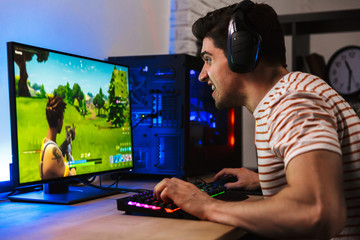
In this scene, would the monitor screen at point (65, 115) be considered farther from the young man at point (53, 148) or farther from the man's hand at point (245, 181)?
the man's hand at point (245, 181)

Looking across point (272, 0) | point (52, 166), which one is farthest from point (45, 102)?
point (272, 0)

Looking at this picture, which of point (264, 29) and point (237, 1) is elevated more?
point (237, 1)

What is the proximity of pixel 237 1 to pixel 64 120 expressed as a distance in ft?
5.65

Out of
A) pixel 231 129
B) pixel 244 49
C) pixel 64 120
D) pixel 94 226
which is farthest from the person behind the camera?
pixel 231 129

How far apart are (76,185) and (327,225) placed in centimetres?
90

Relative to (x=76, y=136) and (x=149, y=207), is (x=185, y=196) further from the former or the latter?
(x=76, y=136)

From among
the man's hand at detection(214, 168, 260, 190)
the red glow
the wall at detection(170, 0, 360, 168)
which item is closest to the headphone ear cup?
the man's hand at detection(214, 168, 260, 190)

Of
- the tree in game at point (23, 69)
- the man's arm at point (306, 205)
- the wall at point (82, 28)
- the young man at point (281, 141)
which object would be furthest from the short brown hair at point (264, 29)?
the wall at point (82, 28)

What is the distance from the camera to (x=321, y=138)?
73 cm

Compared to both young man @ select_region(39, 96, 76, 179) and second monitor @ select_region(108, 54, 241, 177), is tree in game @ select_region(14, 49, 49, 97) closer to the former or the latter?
young man @ select_region(39, 96, 76, 179)

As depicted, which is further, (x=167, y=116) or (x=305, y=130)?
(x=167, y=116)

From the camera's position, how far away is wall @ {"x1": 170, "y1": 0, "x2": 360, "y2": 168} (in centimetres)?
202

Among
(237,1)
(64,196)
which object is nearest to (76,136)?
(64,196)

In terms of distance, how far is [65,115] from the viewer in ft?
3.60
